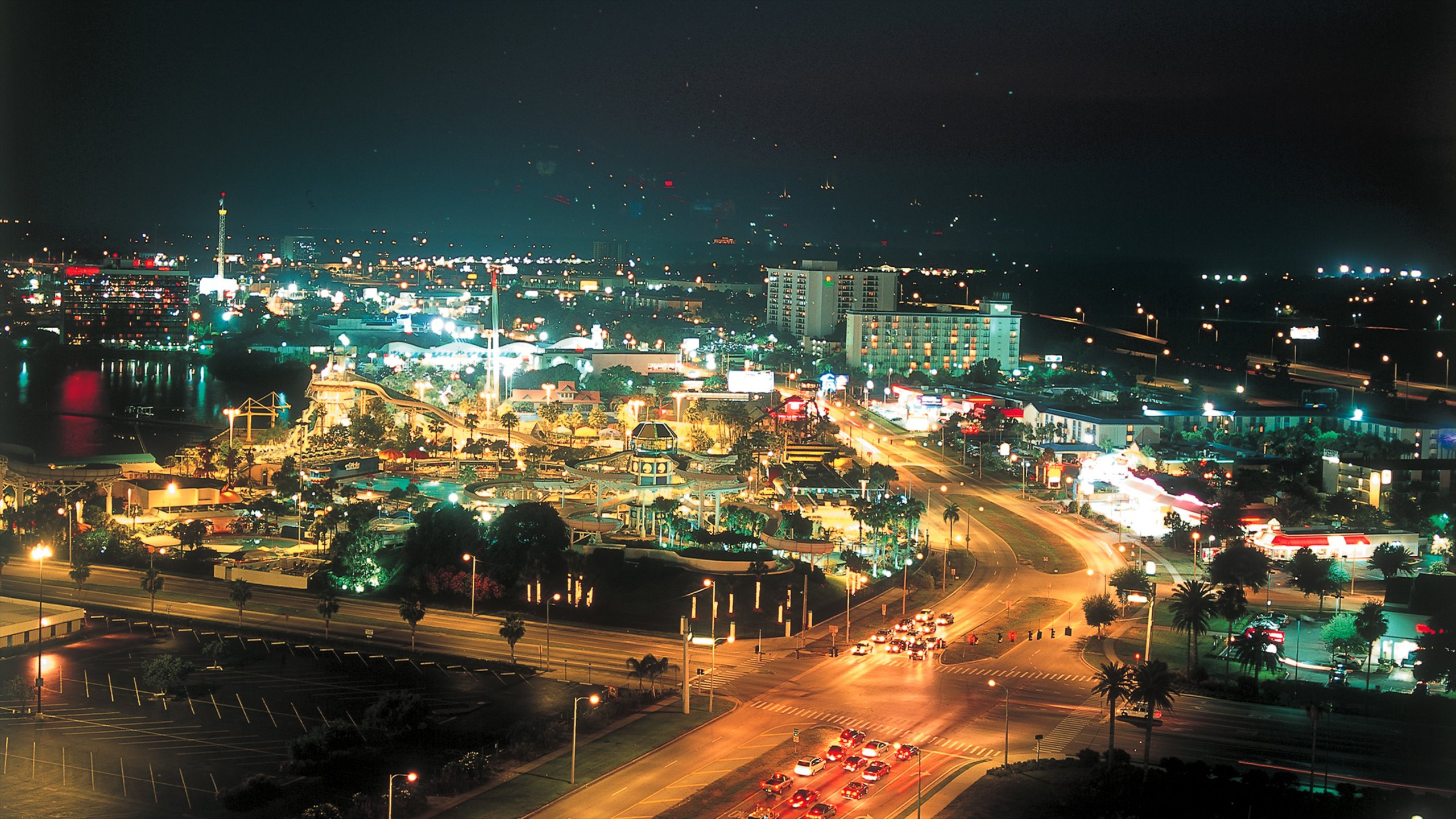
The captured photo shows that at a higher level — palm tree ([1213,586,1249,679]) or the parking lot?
palm tree ([1213,586,1249,679])

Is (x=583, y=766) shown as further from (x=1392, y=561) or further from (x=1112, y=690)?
(x=1392, y=561)

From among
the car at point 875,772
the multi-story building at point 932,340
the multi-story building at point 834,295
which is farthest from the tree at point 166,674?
the multi-story building at point 834,295

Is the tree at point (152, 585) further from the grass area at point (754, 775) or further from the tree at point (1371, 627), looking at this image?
the tree at point (1371, 627)

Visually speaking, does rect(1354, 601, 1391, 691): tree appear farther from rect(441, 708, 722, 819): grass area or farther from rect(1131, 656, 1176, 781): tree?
rect(441, 708, 722, 819): grass area

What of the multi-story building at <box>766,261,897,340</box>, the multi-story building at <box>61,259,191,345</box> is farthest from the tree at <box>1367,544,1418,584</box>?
the multi-story building at <box>61,259,191,345</box>

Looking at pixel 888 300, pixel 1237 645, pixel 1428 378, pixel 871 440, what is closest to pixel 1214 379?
pixel 1428 378

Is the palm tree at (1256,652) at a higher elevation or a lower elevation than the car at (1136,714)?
higher
